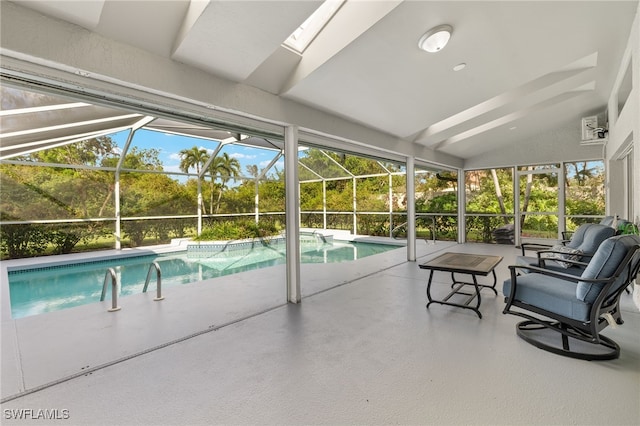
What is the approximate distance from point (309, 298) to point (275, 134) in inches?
89.7

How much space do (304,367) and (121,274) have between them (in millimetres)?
5853

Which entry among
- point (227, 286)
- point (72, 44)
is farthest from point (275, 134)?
point (227, 286)

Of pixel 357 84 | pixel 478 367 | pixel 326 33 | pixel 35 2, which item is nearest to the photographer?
pixel 35 2

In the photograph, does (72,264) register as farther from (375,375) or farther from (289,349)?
(375,375)

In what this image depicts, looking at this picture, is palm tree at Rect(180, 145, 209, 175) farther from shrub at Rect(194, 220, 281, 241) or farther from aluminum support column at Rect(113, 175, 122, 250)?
shrub at Rect(194, 220, 281, 241)

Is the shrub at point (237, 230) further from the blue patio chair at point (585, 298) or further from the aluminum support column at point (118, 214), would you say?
the blue patio chair at point (585, 298)

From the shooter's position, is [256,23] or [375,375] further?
[256,23]

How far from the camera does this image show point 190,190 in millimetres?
9047

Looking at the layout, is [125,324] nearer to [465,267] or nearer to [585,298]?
[465,267]

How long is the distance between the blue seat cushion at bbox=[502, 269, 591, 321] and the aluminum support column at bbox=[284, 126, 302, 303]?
7.94 feet

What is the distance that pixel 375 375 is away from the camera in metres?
2.32

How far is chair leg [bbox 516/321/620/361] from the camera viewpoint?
253 centimetres

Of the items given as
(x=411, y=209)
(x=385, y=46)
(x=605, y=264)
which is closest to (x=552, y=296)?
(x=605, y=264)

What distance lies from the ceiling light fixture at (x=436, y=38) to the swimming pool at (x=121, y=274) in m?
3.53
